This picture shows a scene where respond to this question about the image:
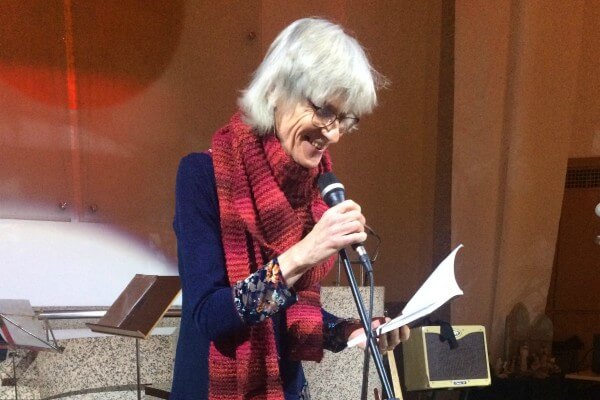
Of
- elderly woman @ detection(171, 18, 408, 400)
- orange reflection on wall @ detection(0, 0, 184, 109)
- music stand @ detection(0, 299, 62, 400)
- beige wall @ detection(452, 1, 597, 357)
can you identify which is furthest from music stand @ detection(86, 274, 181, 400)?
beige wall @ detection(452, 1, 597, 357)

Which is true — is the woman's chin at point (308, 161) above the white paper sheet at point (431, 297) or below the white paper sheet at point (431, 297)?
above

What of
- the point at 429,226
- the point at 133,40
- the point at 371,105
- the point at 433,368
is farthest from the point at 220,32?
the point at 371,105

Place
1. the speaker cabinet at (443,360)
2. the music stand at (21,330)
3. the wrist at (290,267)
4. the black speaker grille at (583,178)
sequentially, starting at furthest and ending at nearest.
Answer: the black speaker grille at (583,178), the speaker cabinet at (443,360), the music stand at (21,330), the wrist at (290,267)

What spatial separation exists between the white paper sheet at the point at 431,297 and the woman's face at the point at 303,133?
1.08 ft

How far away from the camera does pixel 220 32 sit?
13.6ft

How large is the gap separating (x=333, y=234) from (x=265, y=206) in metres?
0.27

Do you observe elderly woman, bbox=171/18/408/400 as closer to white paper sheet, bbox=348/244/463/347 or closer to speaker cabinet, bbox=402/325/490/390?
white paper sheet, bbox=348/244/463/347

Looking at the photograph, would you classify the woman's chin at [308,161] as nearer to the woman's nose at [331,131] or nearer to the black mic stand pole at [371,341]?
the woman's nose at [331,131]

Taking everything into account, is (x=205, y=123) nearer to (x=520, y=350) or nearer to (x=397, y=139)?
(x=397, y=139)

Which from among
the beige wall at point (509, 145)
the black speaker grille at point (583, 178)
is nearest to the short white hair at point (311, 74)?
the beige wall at point (509, 145)

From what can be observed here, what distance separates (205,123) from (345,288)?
74.5 inches

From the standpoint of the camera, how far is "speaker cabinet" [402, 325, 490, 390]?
2969 mm

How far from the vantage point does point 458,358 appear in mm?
3055

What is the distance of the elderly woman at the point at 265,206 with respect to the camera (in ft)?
3.91
